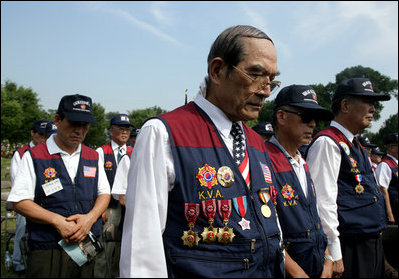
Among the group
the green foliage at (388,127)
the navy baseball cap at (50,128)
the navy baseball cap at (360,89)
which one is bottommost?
the navy baseball cap at (50,128)

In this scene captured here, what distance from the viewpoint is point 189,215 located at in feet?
5.30

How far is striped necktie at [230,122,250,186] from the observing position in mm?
1846

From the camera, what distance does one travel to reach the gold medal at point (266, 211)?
1.82m

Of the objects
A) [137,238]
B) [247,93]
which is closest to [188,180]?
[137,238]

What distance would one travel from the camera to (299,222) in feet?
9.40

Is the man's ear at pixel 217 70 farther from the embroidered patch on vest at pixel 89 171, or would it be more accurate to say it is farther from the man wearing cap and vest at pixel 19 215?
the man wearing cap and vest at pixel 19 215

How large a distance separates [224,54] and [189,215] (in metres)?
0.91

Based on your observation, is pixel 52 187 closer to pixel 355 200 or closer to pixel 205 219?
pixel 205 219

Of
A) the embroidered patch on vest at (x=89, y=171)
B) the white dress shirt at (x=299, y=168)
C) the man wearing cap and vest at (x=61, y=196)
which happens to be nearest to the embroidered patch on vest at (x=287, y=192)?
the white dress shirt at (x=299, y=168)

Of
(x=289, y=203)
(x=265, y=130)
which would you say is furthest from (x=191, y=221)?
(x=265, y=130)

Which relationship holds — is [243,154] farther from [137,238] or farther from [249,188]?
[137,238]

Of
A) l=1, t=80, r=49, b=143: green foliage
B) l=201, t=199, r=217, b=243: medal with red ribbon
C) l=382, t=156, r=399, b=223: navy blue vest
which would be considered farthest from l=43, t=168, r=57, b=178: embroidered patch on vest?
l=1, t=80, r=49, b=143: green foliage

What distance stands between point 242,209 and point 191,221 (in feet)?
0.93

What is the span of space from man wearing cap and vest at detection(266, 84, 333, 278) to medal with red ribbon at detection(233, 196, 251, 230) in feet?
2.90
